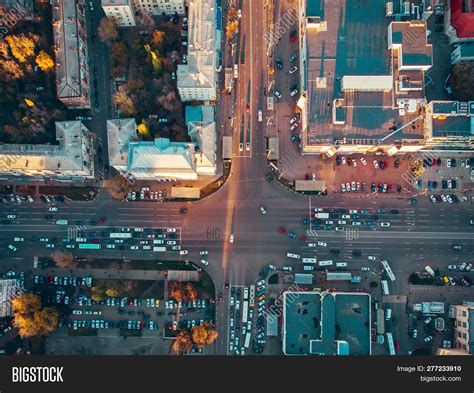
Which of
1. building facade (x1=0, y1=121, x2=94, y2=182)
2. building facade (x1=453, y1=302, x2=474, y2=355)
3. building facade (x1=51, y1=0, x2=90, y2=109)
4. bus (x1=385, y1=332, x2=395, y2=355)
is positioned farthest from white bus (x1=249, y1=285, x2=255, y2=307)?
building facade (x1=51, y1=0, x2=90, y2=109)

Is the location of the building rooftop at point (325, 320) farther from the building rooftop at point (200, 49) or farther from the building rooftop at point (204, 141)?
the building rooftop at point (200, 49)

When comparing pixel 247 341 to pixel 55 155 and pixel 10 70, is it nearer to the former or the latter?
pixel 55 155

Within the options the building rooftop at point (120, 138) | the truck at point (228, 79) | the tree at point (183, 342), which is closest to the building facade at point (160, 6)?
the truck at point (228, 79)

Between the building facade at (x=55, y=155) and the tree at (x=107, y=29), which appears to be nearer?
the building facade at (x=55, y=155)

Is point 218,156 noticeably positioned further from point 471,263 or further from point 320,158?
point 471,263

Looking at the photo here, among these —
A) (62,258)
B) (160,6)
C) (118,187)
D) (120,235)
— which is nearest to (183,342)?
(120,235)

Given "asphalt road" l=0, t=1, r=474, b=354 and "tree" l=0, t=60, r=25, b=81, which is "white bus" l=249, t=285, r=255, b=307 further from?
"tree" l=0, t=60, r=25, b=81

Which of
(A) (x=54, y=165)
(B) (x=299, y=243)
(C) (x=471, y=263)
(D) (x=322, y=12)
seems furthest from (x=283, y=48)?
(C) (x=471, y=263)
